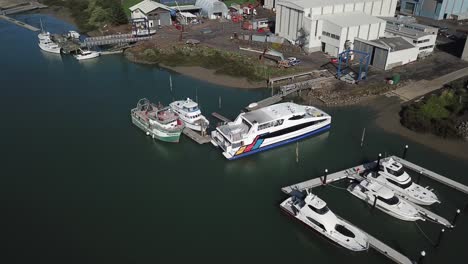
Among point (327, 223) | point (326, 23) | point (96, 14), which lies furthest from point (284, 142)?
point (96, 14)

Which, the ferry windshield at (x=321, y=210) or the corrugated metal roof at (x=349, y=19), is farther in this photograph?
the corrugated metal roof at (x=349, y=19)

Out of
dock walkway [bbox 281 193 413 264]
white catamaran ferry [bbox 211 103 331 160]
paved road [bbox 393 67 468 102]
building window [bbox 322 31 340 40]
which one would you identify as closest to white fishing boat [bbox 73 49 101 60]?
white catamaran ferry [bbox 211 103 331 160]

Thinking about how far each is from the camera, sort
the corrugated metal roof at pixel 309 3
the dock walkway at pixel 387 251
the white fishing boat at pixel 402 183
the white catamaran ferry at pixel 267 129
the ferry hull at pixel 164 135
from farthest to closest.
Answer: the corrugated metal roof at pixel 309 3 < the ferry hull at pixel 164 135 < the white catamaran ferry at pixel 267 129 < the white fishing boat at pixel 402 183 < the dock walkway at pixel 387 251

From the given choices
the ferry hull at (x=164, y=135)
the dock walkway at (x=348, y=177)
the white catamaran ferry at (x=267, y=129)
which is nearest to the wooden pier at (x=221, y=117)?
the white catamaran ferry at (x=267, y=129)

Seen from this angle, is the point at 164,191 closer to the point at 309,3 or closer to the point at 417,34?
the point at 309,3

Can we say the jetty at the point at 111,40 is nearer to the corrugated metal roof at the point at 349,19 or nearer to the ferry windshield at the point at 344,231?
the corrugated metal roof at the point at 349,19

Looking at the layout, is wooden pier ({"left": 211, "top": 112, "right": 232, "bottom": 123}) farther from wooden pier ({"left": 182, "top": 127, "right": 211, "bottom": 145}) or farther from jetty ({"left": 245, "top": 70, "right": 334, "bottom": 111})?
wooden pier ({"left": 182, "top": 127, "right": 211, "bottom": 145})

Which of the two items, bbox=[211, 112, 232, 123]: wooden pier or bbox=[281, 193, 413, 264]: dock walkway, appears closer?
bbox=[281, 193, 413, 264]: dock walkway
